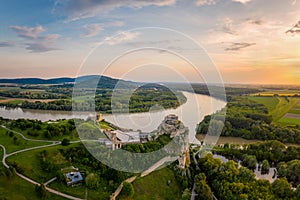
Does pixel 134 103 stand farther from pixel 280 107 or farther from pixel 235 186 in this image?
pixel 235 186

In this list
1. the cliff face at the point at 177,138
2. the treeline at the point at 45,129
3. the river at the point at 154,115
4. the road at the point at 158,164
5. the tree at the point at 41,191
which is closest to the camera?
the tree at the point at 41,191

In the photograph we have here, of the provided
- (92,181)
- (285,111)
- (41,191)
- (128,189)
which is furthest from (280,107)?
(41,191)

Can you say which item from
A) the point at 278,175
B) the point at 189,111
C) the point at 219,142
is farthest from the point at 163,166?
the point at 189,111

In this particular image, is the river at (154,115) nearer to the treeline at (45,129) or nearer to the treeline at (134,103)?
the treeline at (134,103)

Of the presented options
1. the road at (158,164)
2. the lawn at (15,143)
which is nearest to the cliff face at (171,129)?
the road at (158,164)

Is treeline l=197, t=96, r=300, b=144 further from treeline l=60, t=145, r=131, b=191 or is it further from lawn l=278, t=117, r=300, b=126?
treeline l=60, t=145, r=131, b=191

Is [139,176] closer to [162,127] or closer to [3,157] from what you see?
[162,127]
